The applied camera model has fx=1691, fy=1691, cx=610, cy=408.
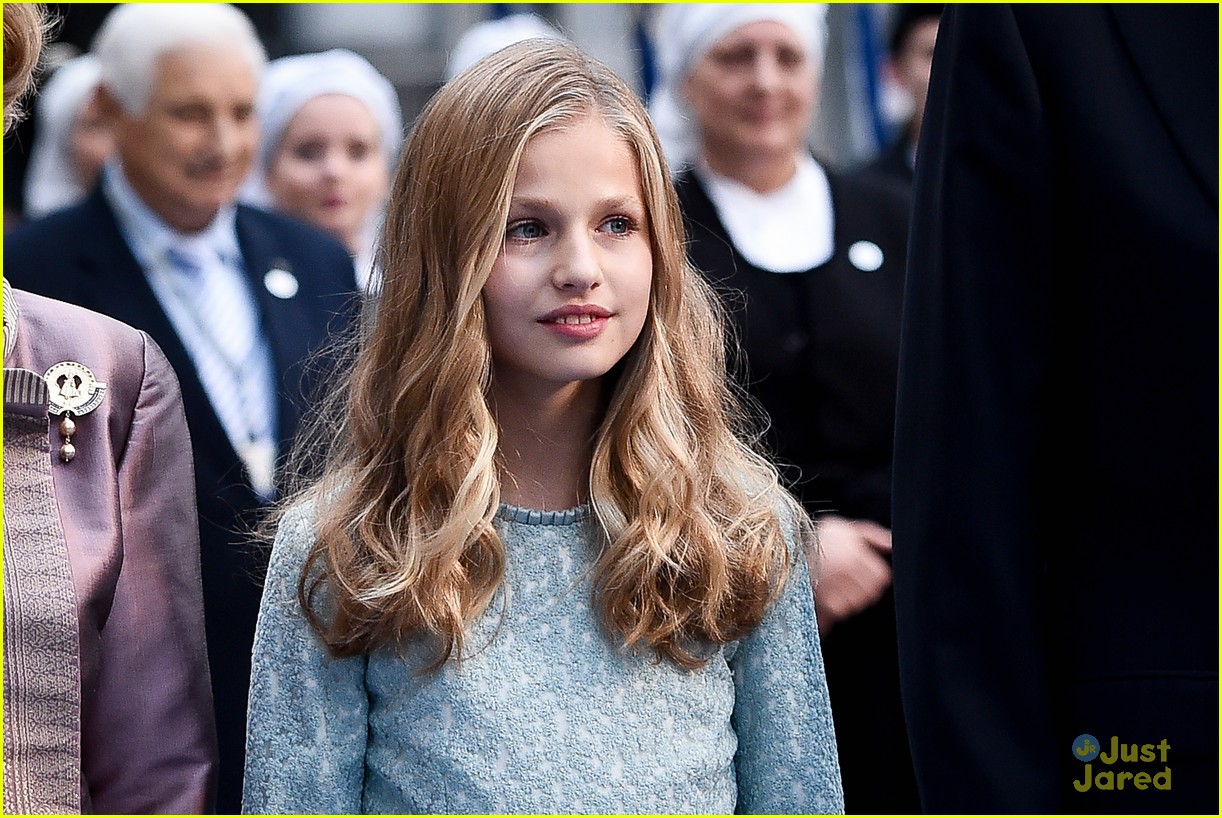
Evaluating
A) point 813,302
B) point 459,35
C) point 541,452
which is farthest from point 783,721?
point 459,35

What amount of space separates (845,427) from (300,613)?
144cm

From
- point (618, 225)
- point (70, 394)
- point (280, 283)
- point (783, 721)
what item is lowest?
point (783, 721)

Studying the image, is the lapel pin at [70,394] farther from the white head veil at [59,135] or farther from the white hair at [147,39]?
the white head veil at [59,135]

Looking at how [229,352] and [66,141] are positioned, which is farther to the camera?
[66,141]

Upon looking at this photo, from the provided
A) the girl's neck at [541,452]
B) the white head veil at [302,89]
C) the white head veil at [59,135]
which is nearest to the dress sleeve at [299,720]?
the girl's neck at [541,452]

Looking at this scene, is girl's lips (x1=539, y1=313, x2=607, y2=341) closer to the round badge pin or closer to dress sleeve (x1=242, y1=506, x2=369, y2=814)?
dress sleeve (x1=242, y1=506, x2=369, y2=814)

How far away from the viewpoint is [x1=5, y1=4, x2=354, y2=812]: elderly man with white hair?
3.45m

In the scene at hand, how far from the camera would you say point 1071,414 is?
189 centimetres

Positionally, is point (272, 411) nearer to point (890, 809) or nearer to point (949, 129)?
point (890, 809)

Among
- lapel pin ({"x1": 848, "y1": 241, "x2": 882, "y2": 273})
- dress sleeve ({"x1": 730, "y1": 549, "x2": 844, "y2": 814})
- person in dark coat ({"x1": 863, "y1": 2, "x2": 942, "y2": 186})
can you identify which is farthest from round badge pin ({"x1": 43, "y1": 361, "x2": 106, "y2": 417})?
person in dark coat ({"x1": 863, "y1": 2, "x2": 942, "y2": 186})

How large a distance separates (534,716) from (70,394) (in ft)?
2.38

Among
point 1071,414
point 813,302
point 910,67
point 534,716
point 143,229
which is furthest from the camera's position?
point 910,67

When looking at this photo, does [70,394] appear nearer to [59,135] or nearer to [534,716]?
[534,716]

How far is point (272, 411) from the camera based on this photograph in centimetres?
357
